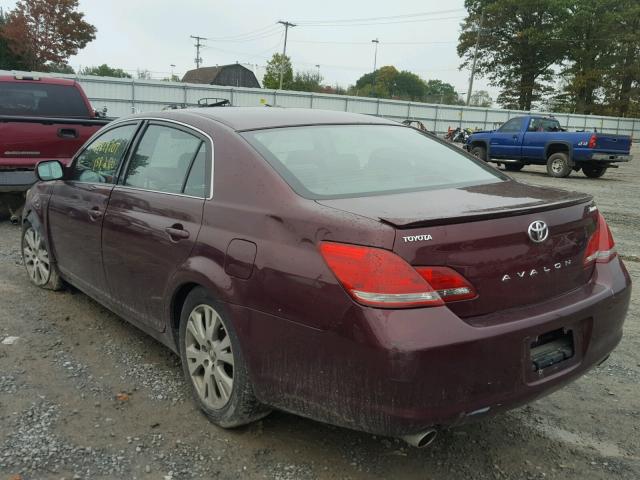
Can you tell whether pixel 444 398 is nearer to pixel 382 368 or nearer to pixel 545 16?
pixel 382 368

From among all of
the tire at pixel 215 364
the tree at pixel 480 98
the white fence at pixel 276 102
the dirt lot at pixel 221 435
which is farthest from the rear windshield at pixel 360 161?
the tree at pixel 480 98

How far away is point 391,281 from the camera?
2.13 metres

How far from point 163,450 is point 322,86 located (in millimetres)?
85385

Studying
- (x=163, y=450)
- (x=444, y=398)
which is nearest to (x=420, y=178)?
(x=444, y=398)

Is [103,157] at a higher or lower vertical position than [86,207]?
higher

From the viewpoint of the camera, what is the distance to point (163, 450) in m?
2.73

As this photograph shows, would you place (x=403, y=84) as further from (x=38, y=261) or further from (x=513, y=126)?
(x=38, y=261)

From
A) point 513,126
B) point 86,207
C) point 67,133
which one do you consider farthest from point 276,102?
point 86,207

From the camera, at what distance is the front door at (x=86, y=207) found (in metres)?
3.84

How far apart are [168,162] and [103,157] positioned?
95 cm

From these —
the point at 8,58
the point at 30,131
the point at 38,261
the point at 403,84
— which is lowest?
the point at 38,261

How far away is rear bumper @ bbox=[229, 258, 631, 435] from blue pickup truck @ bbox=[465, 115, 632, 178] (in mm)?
14925

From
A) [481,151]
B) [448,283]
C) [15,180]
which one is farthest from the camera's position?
[481,151]

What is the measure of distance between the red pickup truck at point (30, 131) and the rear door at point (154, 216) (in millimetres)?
4269
